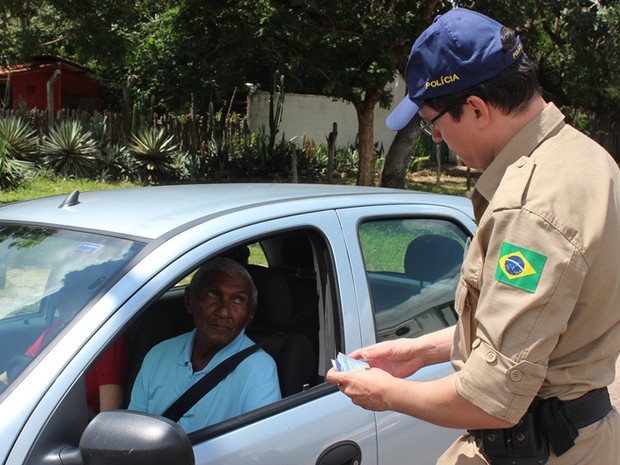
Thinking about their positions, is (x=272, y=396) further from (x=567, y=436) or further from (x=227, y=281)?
(x=567, y=436)

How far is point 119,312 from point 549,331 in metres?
1.11

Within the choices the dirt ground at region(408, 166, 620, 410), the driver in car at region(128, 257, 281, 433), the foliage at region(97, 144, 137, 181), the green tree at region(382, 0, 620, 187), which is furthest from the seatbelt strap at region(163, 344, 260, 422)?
the dirt ground at region(408, 166, 620, 410)

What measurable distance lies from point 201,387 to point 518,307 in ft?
4.55

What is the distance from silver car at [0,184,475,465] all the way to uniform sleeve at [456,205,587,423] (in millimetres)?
732

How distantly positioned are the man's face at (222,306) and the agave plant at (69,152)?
475 inches

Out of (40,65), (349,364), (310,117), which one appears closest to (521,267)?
(349,364)

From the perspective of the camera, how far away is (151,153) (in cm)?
1523

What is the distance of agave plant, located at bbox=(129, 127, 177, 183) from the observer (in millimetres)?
15218

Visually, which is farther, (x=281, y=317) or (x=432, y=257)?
(x=432, y=257)

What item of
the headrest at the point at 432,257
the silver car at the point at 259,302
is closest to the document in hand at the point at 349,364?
A: the silver car at the point at 259,302

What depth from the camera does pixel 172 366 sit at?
8.80ft

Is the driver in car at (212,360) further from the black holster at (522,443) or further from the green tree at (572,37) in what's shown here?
the green tree at (572,37)

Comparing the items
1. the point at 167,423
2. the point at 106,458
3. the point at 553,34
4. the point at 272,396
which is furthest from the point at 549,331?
the point at 553,34

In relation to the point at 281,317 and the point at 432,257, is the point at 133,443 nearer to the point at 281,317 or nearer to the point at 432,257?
the point at 281,317
